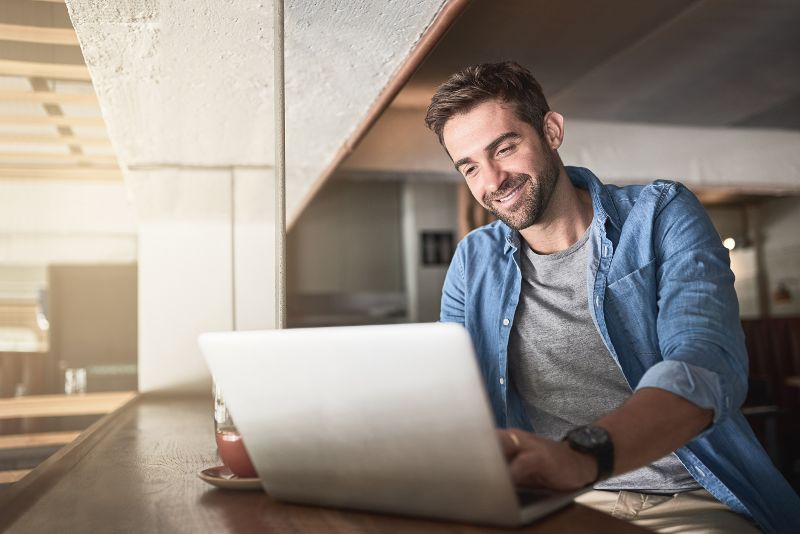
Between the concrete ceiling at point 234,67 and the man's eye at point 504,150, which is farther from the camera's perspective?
the concrete ceiling at point 234,67

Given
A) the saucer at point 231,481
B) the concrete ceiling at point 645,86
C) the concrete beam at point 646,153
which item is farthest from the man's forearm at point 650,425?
the concrete beam at point 646,153

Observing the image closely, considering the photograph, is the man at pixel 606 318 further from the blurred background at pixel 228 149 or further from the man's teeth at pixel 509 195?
the blurred background at pixel 228 149

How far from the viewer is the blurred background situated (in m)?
2.19

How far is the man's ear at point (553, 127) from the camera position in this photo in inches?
65.3

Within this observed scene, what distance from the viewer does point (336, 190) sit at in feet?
24.6

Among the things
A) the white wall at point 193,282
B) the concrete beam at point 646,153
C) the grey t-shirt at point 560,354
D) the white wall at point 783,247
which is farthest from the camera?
the white wall at point 783,247

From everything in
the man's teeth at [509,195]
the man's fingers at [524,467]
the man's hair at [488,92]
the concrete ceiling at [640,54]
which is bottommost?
the man's fingers at [524,467]

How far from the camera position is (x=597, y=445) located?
32.0 inches

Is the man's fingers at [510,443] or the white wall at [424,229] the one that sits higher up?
the white wall at [424,229]

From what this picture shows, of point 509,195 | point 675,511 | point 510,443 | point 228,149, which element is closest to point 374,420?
point 510,443

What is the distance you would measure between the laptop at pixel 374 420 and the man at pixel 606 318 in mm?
184

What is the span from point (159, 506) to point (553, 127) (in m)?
1.22

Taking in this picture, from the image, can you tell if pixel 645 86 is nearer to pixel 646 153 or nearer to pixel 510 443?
pixel 646 153

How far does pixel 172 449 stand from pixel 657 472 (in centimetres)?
102
